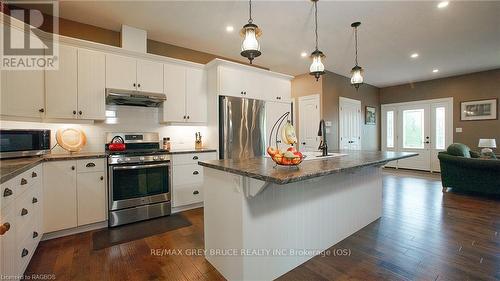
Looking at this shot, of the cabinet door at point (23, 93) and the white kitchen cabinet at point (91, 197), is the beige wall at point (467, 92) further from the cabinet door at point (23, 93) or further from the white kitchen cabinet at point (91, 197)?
the cabinet door at point (23, 93)

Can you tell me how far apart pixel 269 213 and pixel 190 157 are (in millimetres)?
1994

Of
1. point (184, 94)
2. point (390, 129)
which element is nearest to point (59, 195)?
point (184, 94)

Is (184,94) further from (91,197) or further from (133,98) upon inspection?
(91,197)

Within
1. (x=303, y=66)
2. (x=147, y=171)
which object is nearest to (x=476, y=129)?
(x=303, y=66)

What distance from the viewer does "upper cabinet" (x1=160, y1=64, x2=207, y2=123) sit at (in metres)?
3.51

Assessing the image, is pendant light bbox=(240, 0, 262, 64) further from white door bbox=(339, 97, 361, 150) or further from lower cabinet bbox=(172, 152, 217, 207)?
white door bbox=(339, 97, 361, 150)

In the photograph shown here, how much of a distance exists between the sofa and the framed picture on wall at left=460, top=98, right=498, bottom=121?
2328 mm

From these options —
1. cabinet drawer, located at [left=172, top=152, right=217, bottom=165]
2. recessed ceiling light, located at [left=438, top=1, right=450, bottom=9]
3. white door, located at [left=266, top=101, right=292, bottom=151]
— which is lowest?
cabinet drawer, located at [left=172, top=152, right=217, bottom=165]

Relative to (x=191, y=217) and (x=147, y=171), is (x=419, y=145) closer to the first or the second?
(x=191, y=217)

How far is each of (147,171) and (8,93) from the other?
5.12 ft

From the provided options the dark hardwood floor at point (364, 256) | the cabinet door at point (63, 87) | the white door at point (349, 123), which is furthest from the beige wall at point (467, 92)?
the cabinet door at point (63, 87)

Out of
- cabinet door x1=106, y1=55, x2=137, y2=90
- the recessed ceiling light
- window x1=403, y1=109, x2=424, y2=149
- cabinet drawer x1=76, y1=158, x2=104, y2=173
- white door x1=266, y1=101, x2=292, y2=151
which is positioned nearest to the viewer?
cabinet drawer x1=76, y1=158, x2=104, y2=173

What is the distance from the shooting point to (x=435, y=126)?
6.60m

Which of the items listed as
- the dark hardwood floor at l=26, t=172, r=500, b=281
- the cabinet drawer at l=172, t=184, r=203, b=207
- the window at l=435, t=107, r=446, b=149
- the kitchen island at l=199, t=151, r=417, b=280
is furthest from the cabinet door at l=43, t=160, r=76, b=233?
the window at l=435, t=107, r=446, b=149
